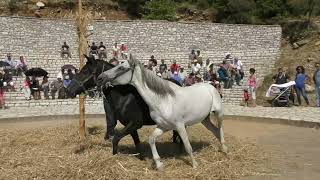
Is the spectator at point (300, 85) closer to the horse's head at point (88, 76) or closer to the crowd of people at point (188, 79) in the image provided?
the crowd of people at point (188, 79)

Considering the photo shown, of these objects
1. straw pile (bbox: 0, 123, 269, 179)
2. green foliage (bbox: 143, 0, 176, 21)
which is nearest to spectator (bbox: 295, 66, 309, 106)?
straw pile (bbox: 0, 123, 269, 179)

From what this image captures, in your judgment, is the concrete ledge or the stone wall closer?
the concrete ledge

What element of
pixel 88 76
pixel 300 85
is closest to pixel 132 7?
pixel 300 85

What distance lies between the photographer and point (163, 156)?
9.48m

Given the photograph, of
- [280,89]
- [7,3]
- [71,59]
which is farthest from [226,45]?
[7,3]

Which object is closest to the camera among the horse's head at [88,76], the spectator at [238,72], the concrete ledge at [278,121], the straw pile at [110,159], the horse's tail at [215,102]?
the straw pile at [110,159]

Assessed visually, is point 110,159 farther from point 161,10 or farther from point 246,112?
point 161,10

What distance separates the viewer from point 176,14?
165ft

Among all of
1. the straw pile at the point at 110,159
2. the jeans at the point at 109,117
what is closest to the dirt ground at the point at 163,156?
the straw pile at the point at 110,159

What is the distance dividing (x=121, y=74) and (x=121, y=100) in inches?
28.3

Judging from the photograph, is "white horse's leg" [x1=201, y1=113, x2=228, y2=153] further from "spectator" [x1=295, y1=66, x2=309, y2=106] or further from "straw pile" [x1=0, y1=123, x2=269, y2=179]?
"spectator" [x1=295, y1=66, x2=309, y2=106]

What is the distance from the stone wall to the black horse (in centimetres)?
2462

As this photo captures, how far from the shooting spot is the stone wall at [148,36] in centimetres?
3500

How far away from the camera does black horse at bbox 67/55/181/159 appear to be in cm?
875
